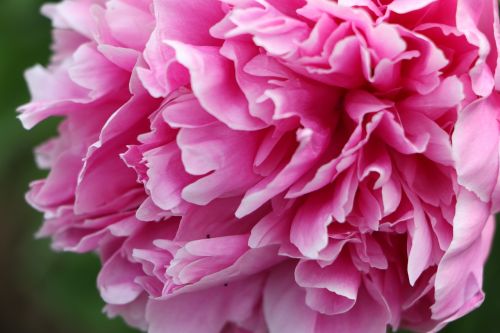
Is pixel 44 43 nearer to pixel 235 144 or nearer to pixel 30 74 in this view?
pixel 30 74

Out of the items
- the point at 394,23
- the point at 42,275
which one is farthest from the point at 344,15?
the point at 42,275

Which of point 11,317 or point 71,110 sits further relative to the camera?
point 11,317

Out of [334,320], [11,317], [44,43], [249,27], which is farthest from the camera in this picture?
[11,317]

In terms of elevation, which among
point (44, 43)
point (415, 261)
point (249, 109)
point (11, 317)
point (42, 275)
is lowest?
point (11, 317)

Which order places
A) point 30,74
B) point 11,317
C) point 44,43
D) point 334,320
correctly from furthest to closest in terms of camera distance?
point 11,317 < point 44,43 < point 30,74 < point 334,320

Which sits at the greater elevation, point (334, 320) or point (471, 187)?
point (471, 187)

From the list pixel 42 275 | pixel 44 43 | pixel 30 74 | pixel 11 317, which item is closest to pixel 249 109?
pixel 30 74
